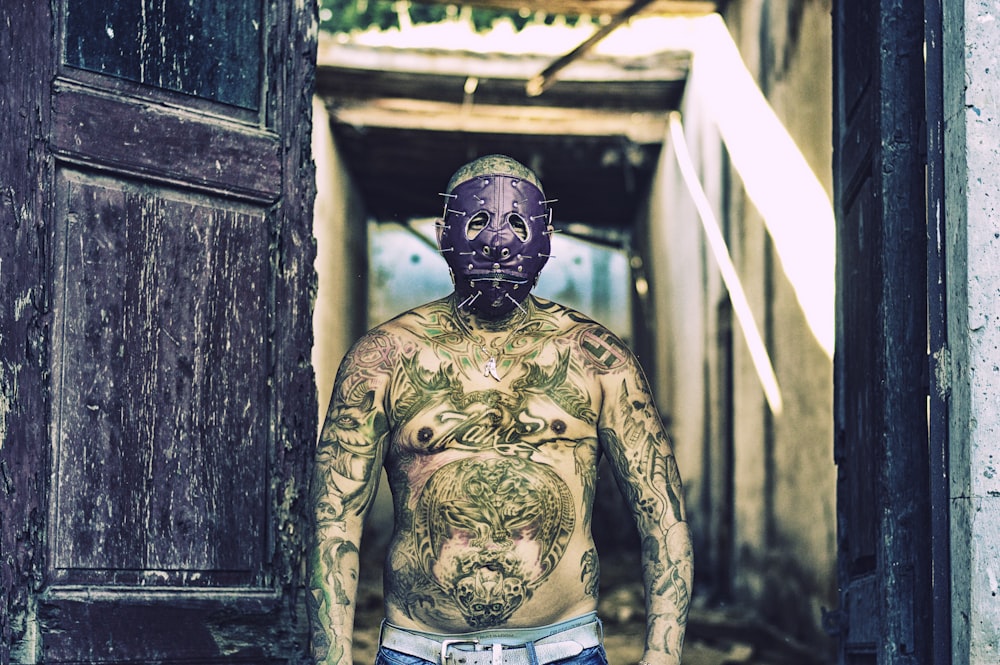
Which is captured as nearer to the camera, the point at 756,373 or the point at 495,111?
the point at 756,373

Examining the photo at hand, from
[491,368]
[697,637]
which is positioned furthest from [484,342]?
[697,637]

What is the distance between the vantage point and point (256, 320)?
14.5ft

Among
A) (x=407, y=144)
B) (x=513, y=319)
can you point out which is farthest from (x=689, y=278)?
(x=513, y=319)

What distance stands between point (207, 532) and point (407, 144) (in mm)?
9246

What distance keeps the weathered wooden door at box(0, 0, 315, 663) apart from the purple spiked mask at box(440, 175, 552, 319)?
0.61m

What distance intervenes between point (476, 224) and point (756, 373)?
5934mm

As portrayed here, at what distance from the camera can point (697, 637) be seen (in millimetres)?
9242

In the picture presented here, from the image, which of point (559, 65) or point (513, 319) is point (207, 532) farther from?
point (559, 65)

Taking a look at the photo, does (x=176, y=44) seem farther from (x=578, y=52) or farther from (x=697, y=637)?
(x=578, y=52)

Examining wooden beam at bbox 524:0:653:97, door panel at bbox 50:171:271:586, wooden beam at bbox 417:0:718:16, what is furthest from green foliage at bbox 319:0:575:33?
door panel at bbox 50:171:271:586

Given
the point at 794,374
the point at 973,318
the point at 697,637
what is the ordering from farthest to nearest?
1. the point at 697,637
2. the point at 794,374
3. the point at 973,318

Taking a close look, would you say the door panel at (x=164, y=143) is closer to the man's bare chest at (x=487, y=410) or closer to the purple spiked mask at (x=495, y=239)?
the purple spiked mask at (x=495, y=239)

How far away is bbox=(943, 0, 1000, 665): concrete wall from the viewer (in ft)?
11.8

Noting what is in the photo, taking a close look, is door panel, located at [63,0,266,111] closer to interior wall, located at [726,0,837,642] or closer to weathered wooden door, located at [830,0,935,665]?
weathered wooden door, located at [830,0,935,665]
